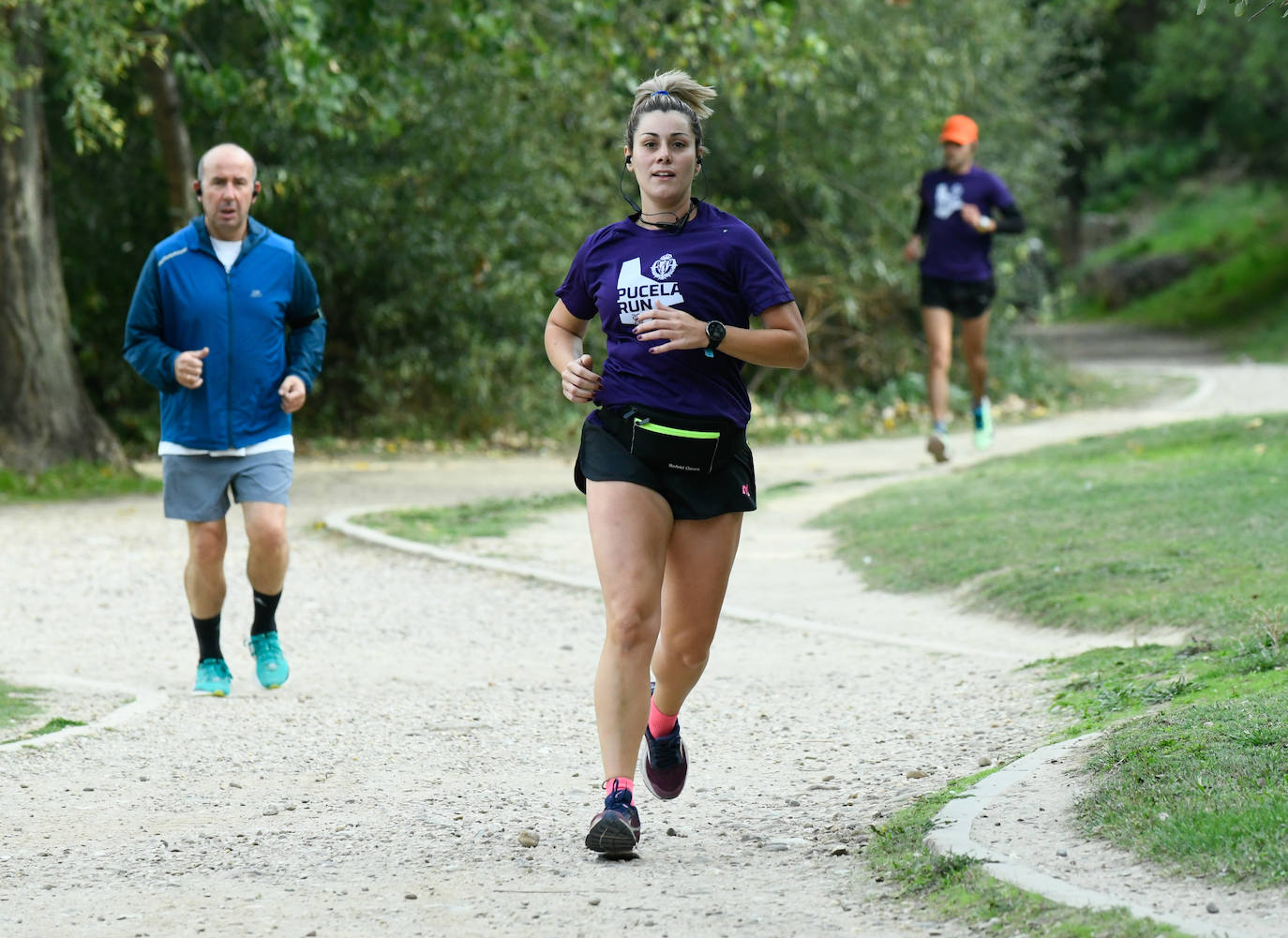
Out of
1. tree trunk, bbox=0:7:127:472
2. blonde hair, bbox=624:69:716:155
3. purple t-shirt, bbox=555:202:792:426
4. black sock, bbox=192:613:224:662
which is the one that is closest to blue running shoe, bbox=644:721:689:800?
purple t-shirt, bbox=555:202:792:426

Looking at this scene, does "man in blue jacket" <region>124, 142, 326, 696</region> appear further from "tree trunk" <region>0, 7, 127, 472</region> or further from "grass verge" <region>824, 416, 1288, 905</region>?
"tree trunk" <region>0, 7, 127, 472</region>

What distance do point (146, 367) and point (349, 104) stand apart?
25.6 feet

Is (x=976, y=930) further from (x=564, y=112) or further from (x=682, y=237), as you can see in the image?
(x=564, y=112)

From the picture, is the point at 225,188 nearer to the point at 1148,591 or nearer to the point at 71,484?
the point at 1148,591

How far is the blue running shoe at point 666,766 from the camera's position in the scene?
5023 mm

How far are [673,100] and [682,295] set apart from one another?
22.1 inches

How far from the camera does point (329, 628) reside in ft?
28.6

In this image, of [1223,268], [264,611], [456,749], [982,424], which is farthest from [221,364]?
[1223,268]

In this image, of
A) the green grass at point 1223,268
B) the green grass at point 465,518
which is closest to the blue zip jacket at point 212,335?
the green grass at point 465,518

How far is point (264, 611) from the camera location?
23.7 ft

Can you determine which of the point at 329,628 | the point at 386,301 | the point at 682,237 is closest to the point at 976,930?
the point at 682,237

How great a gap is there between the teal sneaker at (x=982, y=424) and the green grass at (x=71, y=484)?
6665mm

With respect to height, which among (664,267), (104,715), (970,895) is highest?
(664,267)

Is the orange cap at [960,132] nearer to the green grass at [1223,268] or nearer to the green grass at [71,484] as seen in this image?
the green grass at [71,484]
